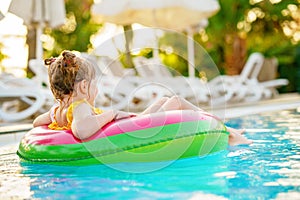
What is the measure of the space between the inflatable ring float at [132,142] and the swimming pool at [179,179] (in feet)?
0.24

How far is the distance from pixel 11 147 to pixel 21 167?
1358 millimetres

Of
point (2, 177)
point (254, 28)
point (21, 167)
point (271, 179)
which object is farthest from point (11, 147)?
point (254, 28)

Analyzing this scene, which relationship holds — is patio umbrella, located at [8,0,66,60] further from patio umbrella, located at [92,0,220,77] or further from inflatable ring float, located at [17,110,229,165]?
inflatable ring float, located at [17,110,229,165]

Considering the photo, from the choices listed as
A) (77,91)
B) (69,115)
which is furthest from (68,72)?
(69,115)

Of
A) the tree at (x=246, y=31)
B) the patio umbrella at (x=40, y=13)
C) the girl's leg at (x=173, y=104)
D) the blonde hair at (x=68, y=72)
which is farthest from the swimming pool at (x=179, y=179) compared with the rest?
the tree at (x=246, y=31)

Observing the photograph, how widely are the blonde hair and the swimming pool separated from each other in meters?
0.60

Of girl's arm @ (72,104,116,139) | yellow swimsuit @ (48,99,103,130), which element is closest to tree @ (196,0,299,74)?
yellow swimsuit @ (48,99,103,130)

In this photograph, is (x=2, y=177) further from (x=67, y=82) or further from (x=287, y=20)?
(x=287, y=20)

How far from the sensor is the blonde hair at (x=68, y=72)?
12.3 ft

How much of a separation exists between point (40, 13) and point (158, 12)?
13.2 ft

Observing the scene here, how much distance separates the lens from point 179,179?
3260 mm

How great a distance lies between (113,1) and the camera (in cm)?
1075

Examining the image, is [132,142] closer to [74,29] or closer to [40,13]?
[40,13]

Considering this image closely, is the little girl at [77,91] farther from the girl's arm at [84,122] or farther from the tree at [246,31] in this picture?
the tree at [246,31]
